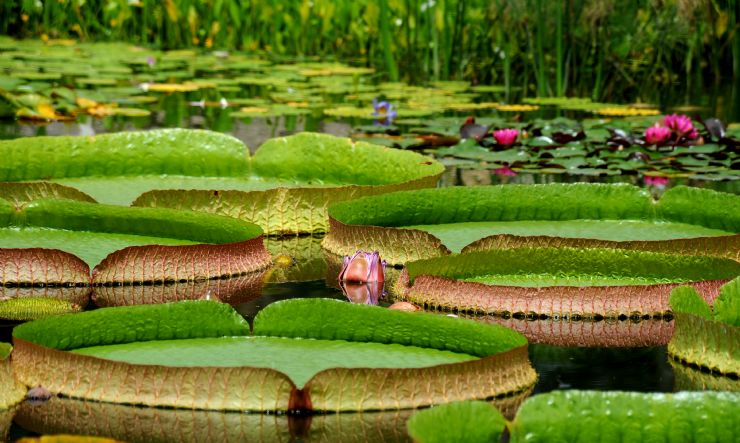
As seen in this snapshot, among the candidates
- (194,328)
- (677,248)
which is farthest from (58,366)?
(677,248)

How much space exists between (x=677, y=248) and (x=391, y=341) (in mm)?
1451

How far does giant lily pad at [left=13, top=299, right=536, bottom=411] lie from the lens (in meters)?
3.22

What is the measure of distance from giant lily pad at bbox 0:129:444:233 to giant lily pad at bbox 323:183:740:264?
0.63 metres

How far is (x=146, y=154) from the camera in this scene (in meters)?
6.41

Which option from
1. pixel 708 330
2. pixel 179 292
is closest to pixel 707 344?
pixel 708 330

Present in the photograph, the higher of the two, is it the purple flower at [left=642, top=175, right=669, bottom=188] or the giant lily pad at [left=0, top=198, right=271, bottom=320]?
the giant lily pad at [left=0, top=198, right=271, bottom=320]

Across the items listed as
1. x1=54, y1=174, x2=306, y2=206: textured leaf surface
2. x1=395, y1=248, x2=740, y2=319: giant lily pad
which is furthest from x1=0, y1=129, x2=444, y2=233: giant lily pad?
x1=395, y1=248, x2=740, y2=319: giant lily pad

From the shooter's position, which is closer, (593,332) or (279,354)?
(279,354)

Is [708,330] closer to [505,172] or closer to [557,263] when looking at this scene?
[557,263]

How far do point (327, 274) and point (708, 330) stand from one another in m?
1.69

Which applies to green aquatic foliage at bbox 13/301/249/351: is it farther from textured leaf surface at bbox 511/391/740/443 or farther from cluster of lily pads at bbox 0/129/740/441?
textured leaf surface at bbox 511/391/740/443

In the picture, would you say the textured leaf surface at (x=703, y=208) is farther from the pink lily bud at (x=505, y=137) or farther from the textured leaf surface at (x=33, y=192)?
the pink lily bud at (x=505, y=137)

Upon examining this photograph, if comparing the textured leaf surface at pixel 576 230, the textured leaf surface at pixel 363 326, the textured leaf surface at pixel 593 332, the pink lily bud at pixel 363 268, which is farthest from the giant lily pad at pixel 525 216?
the textured leaf surface at pixel 363 326

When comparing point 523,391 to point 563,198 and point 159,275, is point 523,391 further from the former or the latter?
point 563,198
